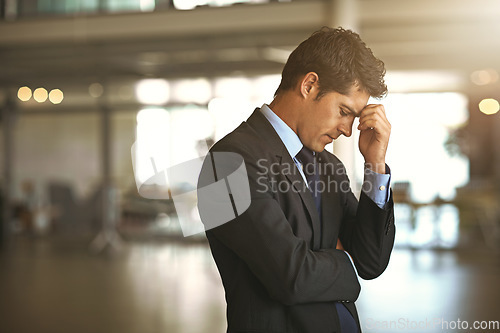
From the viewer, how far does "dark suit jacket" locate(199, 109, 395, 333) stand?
1344mm

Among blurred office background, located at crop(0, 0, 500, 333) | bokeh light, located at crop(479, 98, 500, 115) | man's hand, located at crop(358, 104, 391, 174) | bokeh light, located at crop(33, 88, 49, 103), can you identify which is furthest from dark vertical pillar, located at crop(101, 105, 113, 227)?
man's hand, located at crop(358, 104, 391, 174)

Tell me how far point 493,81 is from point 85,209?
20.2ft

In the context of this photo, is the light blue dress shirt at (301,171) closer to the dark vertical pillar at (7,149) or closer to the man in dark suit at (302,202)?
the man in dark suit at (302,202)

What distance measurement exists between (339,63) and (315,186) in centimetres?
34

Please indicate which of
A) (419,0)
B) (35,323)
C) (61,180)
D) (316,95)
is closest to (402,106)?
(419,0)

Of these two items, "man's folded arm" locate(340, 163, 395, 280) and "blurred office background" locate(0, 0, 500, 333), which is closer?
"man's folded arm" locate(340, 163, 395, 280)

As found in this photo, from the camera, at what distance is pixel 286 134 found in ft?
4.87

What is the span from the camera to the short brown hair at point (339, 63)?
1.39 metres

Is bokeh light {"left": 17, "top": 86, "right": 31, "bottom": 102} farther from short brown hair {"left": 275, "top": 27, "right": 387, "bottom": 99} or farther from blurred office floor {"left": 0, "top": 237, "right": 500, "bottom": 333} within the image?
short brown hair {"left": 275, "top": 27, "right": 387, "bottom": 99}

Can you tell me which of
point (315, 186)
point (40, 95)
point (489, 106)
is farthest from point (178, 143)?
point (315, 186)

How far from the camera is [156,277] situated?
21.6 feet

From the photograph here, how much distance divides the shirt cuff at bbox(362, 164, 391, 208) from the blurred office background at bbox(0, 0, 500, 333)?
10.5ft

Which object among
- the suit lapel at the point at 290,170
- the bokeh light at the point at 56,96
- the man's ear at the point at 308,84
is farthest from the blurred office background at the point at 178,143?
the man's ear at the point at 308,84

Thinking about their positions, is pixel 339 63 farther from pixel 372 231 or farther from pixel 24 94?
pixel 24 94
